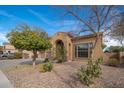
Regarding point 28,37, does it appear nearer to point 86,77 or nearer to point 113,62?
point 113,62

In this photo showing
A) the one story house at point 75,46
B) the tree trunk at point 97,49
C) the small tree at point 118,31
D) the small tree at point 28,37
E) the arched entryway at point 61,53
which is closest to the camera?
the small tree at point 118,31

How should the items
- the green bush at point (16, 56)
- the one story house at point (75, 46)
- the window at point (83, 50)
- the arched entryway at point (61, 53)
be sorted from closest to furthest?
the one story house at point (75, 46)
the window at point (83, 50)
the arched entryway at point (61, 53)
the green bush at point (16, 56)

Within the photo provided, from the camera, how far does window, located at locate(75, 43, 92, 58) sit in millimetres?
16225

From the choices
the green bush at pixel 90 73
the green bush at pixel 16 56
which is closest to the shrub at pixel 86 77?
the green bush at pixel 90 73

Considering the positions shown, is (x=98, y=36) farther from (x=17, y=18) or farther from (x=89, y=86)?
(x=89, y=86)

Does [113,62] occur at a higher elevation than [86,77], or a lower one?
higher

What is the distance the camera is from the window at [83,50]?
16.2m

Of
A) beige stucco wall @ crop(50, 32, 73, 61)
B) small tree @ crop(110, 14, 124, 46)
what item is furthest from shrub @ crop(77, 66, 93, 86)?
beige stucco wall @ crop(50, 32, 73, 61)

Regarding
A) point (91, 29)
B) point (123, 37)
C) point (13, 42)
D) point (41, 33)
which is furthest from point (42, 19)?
point (123, 37)

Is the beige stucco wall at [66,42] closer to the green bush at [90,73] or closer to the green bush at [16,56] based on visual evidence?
the green bush at [90,73]

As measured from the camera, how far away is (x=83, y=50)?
1692 cm

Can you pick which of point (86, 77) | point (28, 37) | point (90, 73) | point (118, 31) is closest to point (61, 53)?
point (28, 37)
